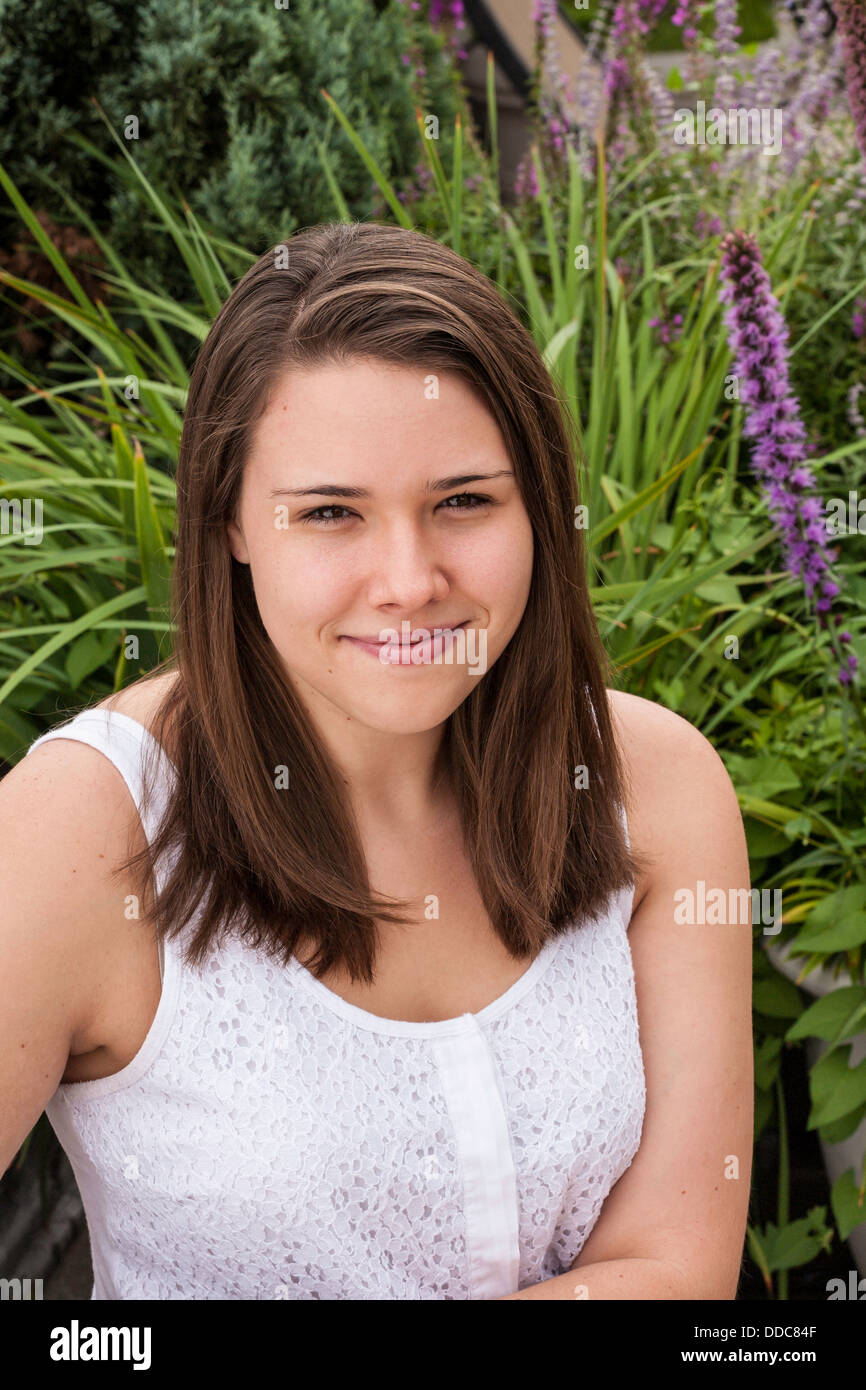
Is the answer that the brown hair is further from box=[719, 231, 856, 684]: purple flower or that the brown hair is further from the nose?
box=[719, 231, 856, 684]: purple flower

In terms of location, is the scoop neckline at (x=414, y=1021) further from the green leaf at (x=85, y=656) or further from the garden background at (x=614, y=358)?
the green leaf at (x=85, y=656)

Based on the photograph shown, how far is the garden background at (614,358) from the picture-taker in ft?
7.32

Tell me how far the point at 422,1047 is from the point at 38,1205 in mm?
1288

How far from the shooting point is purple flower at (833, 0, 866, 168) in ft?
6.57

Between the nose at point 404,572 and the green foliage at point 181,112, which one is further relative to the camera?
the green foliage at point 181,112

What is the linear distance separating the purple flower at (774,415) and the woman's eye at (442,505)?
79 cm

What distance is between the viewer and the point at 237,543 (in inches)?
58.7

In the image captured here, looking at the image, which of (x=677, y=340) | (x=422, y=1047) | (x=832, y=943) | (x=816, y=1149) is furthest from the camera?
(x=677, y=340)

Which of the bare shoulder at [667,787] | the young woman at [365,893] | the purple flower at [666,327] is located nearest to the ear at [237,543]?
the young woman at [365,893]

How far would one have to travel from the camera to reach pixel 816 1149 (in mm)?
2545

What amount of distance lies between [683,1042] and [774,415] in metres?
0.99

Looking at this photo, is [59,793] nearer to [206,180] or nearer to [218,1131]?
[218,1131]
